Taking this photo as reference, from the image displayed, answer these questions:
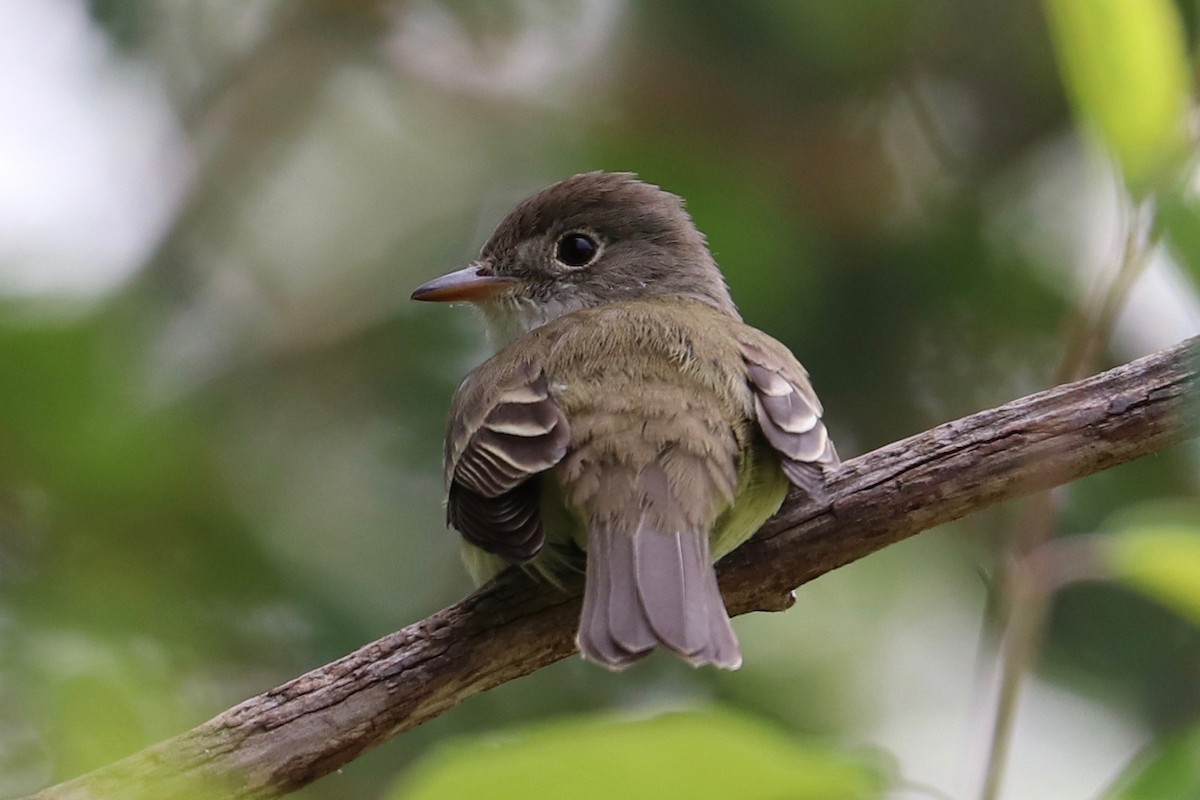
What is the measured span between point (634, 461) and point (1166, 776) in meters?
1.42

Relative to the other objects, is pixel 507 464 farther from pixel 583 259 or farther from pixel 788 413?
pixel 583 259

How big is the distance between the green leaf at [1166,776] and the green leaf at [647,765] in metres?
0.76

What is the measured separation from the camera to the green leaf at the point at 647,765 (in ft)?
3.50

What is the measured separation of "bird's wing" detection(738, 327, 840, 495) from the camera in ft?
9.64

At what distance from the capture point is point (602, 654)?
2.54m

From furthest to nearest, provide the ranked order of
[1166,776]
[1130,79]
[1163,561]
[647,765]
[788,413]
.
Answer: [788,413], [1130,79], [1163,561], [1166,776], [647,765]

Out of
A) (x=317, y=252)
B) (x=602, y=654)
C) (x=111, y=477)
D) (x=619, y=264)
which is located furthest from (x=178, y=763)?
(x=317, y=252)

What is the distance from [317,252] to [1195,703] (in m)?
3.51

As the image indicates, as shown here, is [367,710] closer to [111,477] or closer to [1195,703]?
[111,477]

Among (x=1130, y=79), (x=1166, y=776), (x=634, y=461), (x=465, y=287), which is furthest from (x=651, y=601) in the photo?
(x=465, y=287)

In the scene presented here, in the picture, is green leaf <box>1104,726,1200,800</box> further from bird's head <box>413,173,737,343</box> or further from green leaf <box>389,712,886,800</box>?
bird's head <box>413,173,737,343</box>

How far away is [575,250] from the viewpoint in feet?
14.8

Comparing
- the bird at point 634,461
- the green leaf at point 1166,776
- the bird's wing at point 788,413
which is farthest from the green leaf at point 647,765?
the bird's wing at point 788,413

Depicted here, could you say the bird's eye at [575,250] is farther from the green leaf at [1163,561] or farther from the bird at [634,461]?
the green leaf at [1163,561]
